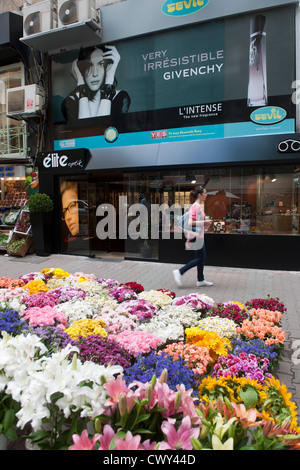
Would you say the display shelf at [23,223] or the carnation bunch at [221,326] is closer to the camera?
the carnation bunch at [221,326]

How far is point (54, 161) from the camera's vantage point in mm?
10469

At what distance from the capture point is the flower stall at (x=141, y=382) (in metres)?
1.61

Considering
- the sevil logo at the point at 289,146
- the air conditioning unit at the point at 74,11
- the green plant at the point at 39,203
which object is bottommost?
the green plant at the point at 39,203

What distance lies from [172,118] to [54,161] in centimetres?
387

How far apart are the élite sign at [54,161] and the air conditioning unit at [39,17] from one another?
3586 millimetres

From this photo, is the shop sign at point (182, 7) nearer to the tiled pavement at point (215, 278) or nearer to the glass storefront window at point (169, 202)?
the glass storefront window at point (169, 202)

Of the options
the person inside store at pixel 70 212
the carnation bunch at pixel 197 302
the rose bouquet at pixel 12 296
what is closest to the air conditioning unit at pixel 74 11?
the person inside store at pixel 70 212

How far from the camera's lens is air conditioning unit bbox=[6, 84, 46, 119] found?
10445mm

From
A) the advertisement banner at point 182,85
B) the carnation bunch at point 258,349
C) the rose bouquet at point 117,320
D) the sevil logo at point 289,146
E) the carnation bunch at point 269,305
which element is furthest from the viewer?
the advertisement banner at point 182,85

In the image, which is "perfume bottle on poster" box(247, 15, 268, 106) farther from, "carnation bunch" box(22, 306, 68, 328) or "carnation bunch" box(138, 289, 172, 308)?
"carnation bunch" box(22, 306, 68, 328)

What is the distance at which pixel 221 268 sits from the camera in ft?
28.7

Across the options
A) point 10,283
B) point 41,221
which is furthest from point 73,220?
point 10,283
